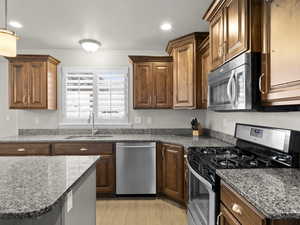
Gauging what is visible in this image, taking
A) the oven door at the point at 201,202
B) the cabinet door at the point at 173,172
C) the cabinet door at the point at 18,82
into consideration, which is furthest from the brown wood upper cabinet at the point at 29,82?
the oven door at the point at 201,202

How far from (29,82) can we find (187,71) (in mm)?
2462

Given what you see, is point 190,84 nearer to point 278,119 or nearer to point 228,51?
point 228,51

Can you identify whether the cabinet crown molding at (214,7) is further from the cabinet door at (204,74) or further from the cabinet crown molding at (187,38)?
the cabinet crown molding at (187,38)

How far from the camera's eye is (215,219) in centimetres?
144

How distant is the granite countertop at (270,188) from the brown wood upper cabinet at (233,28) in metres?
0.81

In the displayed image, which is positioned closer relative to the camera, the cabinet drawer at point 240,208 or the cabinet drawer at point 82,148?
the cabinet drawer at point 240,208

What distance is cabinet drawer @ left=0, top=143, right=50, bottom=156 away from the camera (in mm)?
3150

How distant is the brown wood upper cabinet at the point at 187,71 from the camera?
10.1 ft

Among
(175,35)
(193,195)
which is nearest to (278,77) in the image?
(193,195)

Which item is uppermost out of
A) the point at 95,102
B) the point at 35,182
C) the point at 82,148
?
the point at 95,102

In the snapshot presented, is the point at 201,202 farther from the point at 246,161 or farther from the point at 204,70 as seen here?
the point at 204,70

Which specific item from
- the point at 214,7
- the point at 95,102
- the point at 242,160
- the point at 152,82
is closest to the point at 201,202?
the point at 242,160

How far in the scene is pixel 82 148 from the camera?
3.20 m

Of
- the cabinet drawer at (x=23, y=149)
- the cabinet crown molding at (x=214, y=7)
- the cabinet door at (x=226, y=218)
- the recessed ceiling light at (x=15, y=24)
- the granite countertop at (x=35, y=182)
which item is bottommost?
the cabinet door at (x=226, y=218)
